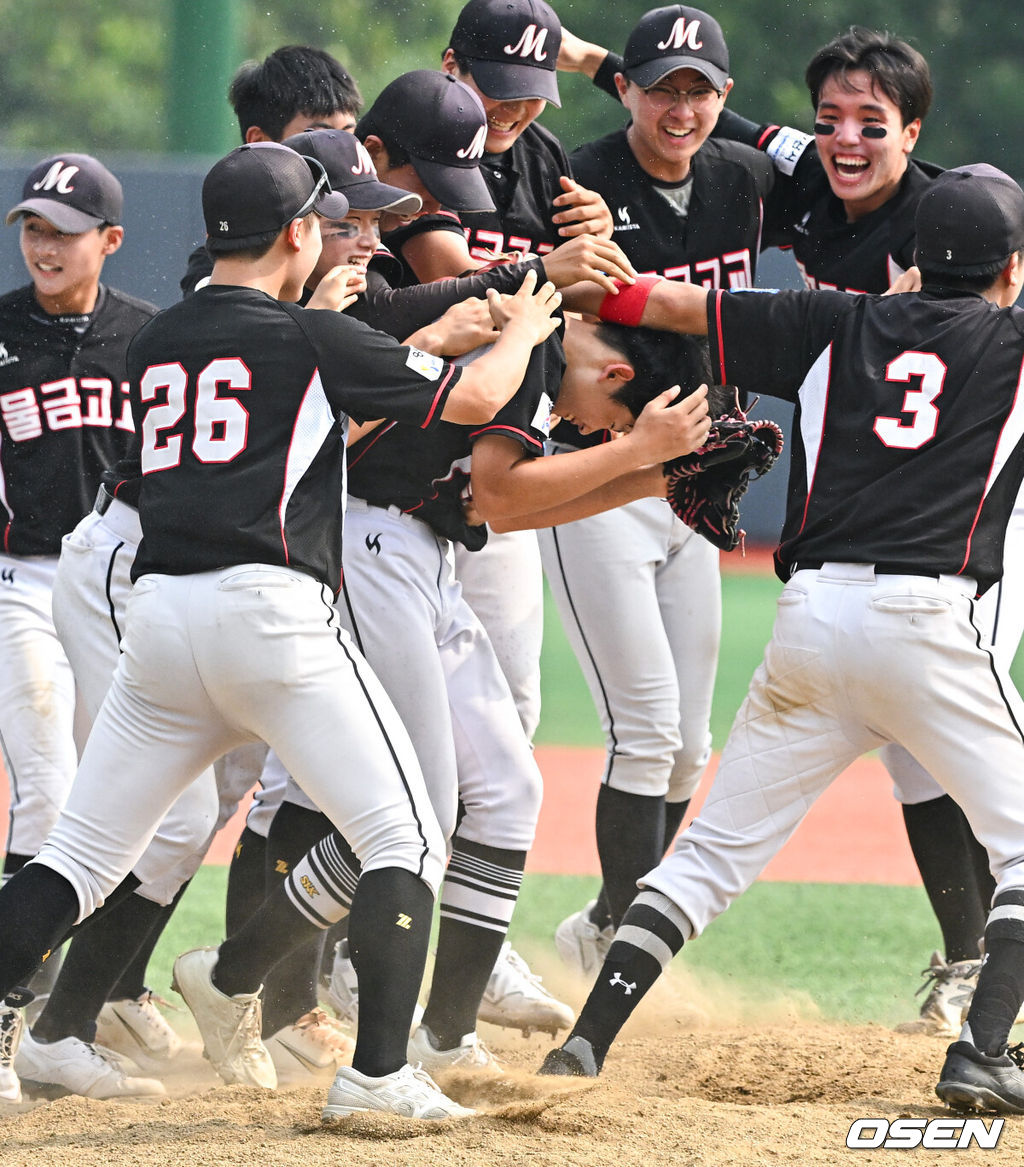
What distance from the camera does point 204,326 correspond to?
9.67 ft

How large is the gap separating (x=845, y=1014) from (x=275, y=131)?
9.10 ft

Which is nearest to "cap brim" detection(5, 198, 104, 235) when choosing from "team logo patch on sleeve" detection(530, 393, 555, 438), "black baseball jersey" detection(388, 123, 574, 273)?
"black baseball jersey" detection(388, 123, 574, 273)

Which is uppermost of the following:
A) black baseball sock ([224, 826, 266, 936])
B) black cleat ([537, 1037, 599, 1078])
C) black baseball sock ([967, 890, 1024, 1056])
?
black baseball sock ([967, 890, 1024, 1056])

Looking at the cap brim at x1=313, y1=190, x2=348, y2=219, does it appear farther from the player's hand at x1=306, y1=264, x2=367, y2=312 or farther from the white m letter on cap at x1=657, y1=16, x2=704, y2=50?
the white m letter on cap at x1=657, y1=16, x2=704, y2=50

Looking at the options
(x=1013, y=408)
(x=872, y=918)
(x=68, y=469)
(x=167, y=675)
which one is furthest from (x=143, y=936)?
(x=872, y=918)

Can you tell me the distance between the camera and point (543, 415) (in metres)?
3.40

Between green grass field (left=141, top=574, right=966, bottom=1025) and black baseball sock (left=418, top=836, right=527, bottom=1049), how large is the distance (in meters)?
0.93

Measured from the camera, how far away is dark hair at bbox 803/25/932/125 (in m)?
4.18

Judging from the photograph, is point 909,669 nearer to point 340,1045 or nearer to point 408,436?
point 408,436

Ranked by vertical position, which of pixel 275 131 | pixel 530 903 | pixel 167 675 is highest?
pixel 275 131

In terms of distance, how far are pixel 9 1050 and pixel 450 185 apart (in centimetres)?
209

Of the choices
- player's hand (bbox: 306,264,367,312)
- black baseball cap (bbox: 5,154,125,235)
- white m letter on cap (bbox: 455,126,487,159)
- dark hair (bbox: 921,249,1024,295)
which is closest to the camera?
player's hand (bbox: 306,264,367,312)

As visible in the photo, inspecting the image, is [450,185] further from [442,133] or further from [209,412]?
[209,412]

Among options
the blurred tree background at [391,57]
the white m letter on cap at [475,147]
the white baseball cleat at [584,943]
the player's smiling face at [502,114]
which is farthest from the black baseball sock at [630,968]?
the blurred tree background at [391,57]
